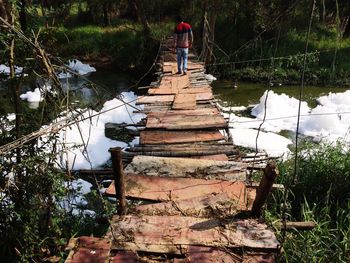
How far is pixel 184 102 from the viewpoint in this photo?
6406 mm

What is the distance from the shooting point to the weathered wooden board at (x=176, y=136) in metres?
4.86

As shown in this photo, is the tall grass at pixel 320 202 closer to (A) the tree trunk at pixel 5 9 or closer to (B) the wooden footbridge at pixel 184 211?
(B) the wooden footbridge at pixel 184 211

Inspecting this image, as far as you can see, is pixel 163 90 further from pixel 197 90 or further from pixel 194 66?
pixel 194 66

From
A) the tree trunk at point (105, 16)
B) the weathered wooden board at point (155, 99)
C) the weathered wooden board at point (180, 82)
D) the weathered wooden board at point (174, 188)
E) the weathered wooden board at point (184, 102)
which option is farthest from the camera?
the tree trunk at point (105, 16)

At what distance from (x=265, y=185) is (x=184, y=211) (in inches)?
28.7

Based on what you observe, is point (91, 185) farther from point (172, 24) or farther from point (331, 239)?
point (172, 24)

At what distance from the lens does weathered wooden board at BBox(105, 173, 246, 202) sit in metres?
3.27

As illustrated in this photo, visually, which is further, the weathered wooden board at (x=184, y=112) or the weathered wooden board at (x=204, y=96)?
the weathered wooden board at (x=204, y=96)

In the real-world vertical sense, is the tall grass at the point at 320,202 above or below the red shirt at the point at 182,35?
below

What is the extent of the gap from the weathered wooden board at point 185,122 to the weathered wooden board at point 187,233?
2394mm

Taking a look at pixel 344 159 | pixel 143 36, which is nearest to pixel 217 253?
pixel 344 159

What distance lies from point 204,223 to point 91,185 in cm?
380

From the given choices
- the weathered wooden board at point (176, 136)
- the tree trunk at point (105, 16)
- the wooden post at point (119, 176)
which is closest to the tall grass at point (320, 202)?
the weathered wooden board at point (176, 136)

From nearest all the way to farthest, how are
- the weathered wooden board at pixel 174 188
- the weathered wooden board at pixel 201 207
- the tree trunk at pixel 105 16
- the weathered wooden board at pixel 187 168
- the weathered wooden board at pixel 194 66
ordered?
the weathered wooden board at pixel 201 207 → the weathered wooden board at pixel 174 188 → the weathered wooden board at pixel 187 168 → the weathered wooden board at pixel 194 66 → the tree trunk at pixel 105 16
